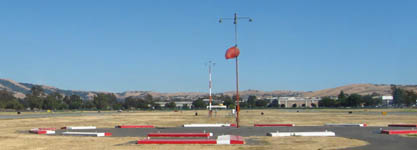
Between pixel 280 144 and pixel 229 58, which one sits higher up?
pixel 229 58

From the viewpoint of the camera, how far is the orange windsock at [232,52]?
139 feet

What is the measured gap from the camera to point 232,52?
42719 mm

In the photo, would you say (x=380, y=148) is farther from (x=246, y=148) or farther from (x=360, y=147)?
(x=246, y=148)

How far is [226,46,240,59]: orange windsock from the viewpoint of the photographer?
42.5 meters

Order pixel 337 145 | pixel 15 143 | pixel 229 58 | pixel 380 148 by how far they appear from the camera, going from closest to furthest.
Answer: pixel 380 148 < pixel 337 145 < pixel 15 143 < pixel 229 58

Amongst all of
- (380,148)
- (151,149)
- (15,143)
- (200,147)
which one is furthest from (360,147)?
(15,143)

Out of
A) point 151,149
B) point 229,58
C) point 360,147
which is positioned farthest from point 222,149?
point 229,58

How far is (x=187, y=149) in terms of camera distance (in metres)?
23.1

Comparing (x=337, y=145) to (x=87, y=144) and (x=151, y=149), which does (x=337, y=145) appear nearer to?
(x=151, y=149)

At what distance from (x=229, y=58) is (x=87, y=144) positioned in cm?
1958

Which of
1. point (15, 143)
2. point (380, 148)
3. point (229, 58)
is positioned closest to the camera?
point (380, 148)

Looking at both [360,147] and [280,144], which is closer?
[360,147]

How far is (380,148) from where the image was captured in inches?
897

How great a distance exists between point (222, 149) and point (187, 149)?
1.74 meters
